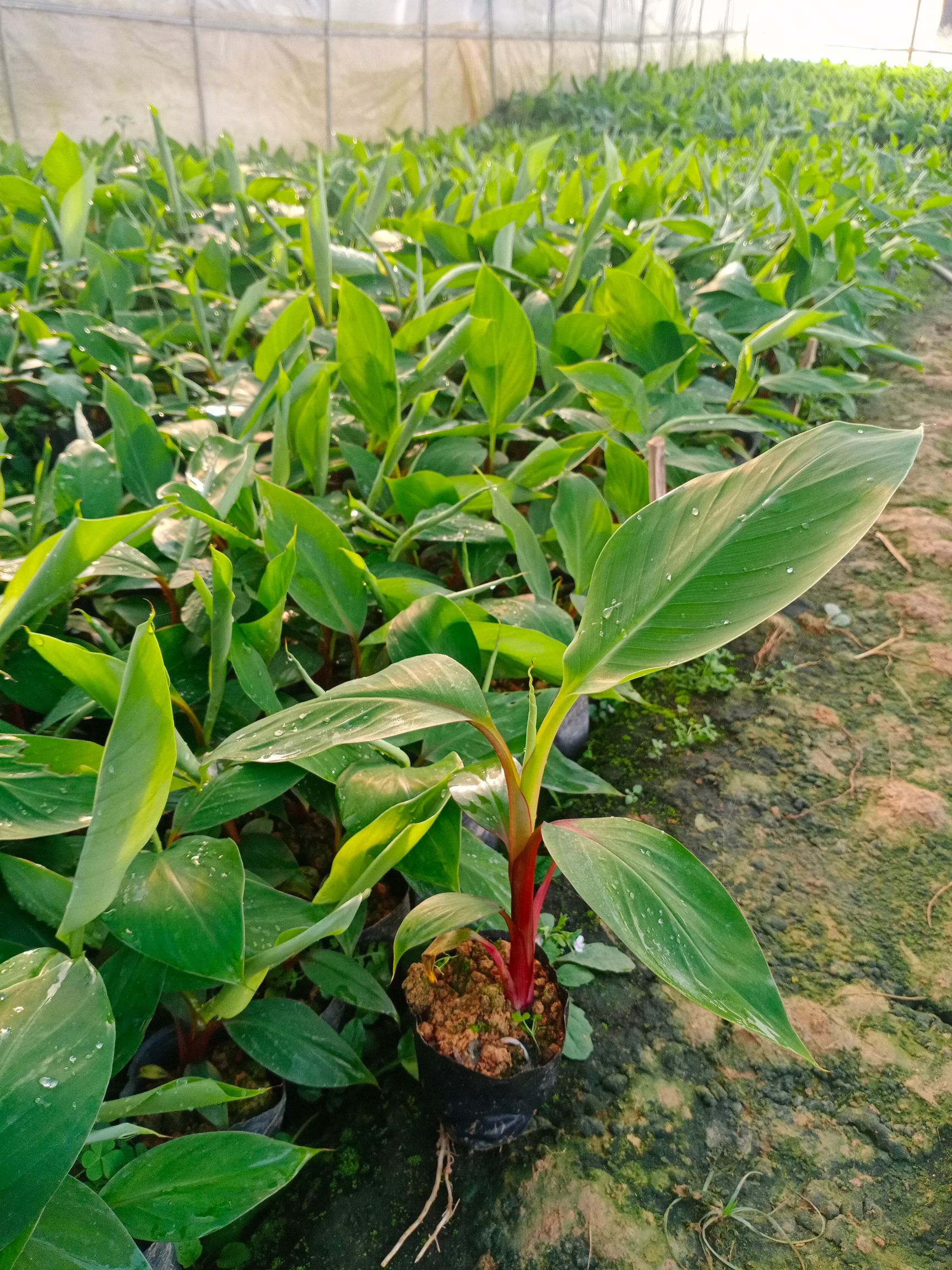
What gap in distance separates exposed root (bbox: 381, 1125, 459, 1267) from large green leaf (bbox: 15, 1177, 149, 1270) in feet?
1.14

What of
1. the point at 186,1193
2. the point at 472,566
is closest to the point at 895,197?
the point at 472,566

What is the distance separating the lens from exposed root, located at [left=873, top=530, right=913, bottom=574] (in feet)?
5.86

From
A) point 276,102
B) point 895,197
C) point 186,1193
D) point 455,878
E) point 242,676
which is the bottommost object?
point 186,1193

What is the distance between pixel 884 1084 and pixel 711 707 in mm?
635

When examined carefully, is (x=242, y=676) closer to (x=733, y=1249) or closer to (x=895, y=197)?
(x=733, y=1249)

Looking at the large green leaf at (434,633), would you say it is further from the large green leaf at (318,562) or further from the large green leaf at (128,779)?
the large green leaf at (128,779)

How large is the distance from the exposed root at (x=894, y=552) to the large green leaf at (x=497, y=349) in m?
1.09

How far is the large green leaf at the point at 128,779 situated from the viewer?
17.2 inches

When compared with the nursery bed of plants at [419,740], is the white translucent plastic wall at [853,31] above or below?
above

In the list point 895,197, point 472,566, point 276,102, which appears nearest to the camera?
point 472,566

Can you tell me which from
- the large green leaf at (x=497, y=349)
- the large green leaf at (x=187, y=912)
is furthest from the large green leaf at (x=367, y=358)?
the large green leaf at (x=187, y=912)

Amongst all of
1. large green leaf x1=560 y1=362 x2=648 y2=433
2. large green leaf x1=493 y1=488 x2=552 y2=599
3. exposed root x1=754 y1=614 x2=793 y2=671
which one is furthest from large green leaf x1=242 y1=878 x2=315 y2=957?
exposed root x1=754 y1=614 x2=793 y2=671

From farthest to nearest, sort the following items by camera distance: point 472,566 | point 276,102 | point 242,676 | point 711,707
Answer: point 276,102, point 711,707, point 472,566, point 242,676

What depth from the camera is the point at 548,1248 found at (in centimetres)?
75
